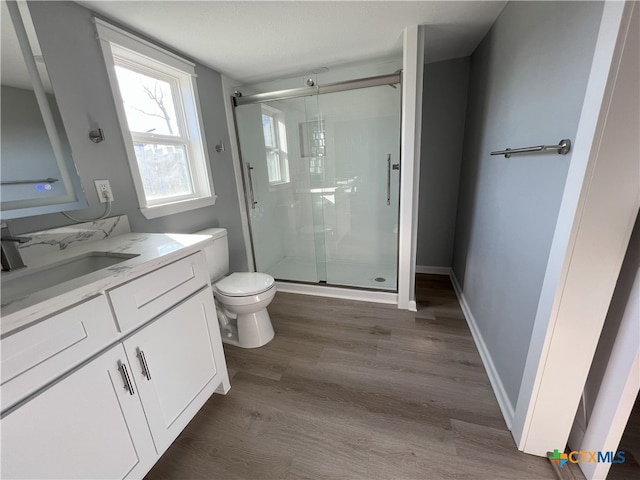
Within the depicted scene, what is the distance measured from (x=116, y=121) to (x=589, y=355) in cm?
248

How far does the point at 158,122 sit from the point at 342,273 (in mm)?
2083

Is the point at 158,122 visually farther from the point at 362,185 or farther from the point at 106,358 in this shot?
the point at 362,185

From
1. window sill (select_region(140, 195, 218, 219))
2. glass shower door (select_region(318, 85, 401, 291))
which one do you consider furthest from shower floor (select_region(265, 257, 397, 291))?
window sill (select_region(140, 195, 218, 219))

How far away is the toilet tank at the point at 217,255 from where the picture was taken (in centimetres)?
189

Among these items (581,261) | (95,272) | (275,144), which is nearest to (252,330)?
(95,272)

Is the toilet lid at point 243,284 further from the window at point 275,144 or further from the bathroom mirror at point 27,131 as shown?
the window at point 275,144

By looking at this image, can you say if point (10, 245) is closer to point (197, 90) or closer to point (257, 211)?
point (197, 90)

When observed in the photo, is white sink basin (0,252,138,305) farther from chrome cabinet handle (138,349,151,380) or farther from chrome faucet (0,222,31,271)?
chrome cabinet handle (138,349,151,380)

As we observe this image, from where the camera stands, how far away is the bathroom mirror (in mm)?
1011

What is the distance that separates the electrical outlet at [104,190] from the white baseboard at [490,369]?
7.76ft

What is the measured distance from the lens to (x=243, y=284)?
1824mm

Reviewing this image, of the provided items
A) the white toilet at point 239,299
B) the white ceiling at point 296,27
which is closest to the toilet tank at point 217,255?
the white toilet at point 239,299

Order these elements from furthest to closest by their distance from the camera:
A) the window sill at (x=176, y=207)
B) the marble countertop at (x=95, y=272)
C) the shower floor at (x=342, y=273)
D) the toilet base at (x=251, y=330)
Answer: the shower floor at (x=342, y=273) < the toilet base at (x=251, y=330) < the window sill at (x=176, y=207) < the marble countertop at (x=95, y=272)

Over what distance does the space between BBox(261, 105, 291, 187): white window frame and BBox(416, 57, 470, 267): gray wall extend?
1.44 meters
